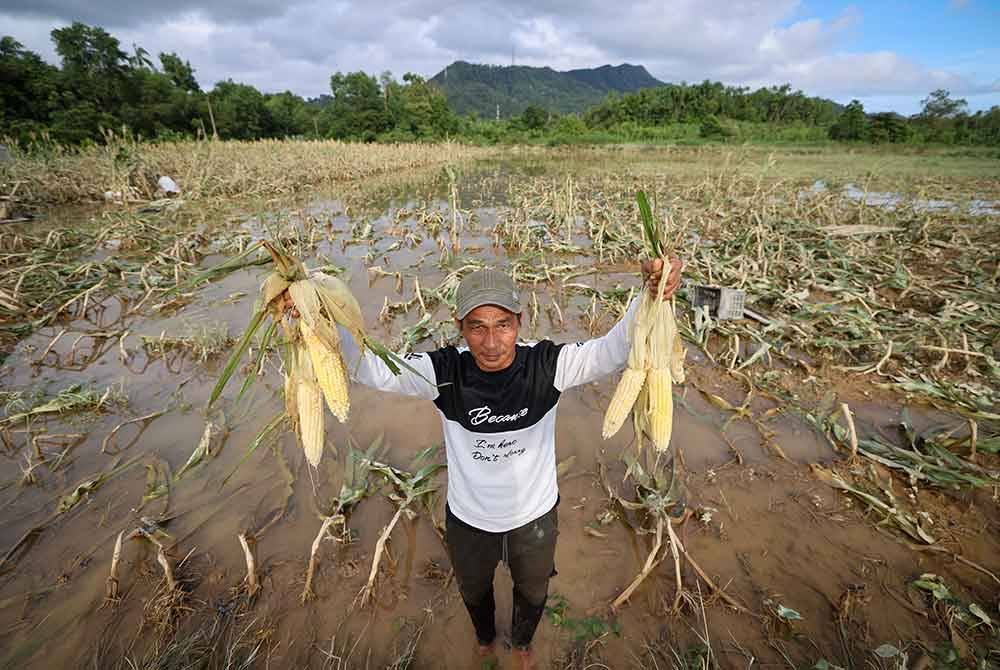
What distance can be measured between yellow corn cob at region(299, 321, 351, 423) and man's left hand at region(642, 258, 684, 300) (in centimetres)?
116

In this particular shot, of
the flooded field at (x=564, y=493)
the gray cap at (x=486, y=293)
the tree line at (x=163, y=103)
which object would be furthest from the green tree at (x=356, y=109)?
the gray cap at (x=486, y=293)

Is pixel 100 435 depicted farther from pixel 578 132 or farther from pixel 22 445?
pixel 578 132

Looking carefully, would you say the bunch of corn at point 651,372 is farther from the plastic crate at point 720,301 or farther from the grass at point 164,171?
the grass at point 164,171

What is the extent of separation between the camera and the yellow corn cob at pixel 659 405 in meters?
1.64

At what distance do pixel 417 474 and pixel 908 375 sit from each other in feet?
15.8

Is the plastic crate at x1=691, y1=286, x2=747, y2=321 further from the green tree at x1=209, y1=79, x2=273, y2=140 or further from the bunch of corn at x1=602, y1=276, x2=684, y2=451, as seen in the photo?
the green tree at x1=209, y1=79, x2=273, y2=140

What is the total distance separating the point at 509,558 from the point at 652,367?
112 centimetres

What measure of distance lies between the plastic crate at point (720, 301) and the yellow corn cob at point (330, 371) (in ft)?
15.8

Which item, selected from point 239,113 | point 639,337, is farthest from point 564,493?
point 239,113

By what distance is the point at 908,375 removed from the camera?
155 inches

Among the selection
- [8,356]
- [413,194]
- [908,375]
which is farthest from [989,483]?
[413,194]

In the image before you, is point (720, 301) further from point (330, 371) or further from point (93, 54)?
point (93, 54)

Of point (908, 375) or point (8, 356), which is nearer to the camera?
point (908, 375)

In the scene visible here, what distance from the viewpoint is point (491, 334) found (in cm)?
164
